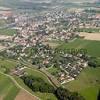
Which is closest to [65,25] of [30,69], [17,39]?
[17,39]

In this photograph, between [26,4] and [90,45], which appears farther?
[26,4]

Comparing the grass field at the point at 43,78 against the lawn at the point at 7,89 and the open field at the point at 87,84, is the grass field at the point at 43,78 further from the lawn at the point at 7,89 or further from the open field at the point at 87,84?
the open field at the point at 87,84

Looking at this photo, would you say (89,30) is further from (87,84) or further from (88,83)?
(87,84)

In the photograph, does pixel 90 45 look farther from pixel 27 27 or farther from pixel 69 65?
pixel 27 27

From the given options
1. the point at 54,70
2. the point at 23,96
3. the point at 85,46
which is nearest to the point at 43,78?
the point at 54,70

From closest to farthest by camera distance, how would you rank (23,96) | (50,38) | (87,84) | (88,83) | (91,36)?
(23,96), (87,84), (88,83), (91,36), (50,38)

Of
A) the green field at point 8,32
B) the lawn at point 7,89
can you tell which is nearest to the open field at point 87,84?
the lawn at point 7,89
